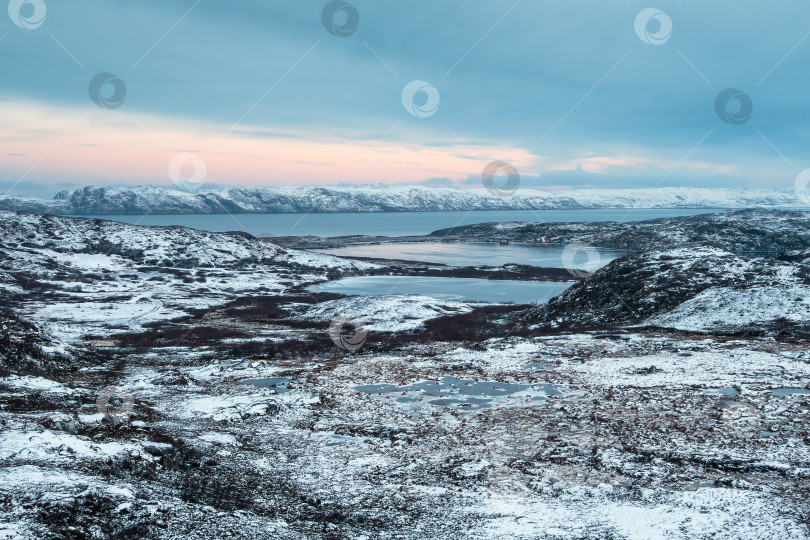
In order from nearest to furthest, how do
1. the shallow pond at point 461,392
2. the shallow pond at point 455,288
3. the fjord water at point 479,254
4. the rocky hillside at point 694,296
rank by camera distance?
the shallow pond at point 461,392
the rocky hillside at point 694,296
the shallow pond at point 455,288
the fjord water at point 479,254

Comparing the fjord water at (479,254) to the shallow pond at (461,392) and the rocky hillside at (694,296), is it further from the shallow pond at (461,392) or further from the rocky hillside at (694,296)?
the shallow pond at (461,392)

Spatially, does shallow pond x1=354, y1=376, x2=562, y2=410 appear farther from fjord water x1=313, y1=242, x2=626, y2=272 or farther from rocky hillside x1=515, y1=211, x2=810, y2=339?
fjord water x1=313, y1=242, x2=626, y2=272

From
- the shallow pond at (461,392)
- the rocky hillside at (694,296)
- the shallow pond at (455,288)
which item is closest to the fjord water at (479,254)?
the shallow pond at (455,288)

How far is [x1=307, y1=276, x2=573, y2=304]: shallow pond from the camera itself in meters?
71.6

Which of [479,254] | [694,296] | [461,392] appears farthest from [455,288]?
[479,254]

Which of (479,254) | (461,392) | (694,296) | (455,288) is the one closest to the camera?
(461,392)

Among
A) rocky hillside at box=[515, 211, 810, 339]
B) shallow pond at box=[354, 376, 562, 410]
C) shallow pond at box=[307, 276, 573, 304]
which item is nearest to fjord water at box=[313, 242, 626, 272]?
shallow pond at box=[307, 276, 573, 304]

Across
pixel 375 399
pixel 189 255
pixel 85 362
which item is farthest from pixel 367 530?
pixel 189 255

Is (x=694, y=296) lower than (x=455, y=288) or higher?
higher

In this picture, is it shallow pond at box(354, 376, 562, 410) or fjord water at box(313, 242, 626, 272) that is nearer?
shallow pond at box(354, 376, 562, 410)

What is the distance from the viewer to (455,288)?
81.6 m

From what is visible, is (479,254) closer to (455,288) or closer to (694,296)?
(455,288)

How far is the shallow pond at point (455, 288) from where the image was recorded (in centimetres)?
7156

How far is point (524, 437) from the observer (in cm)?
1661
